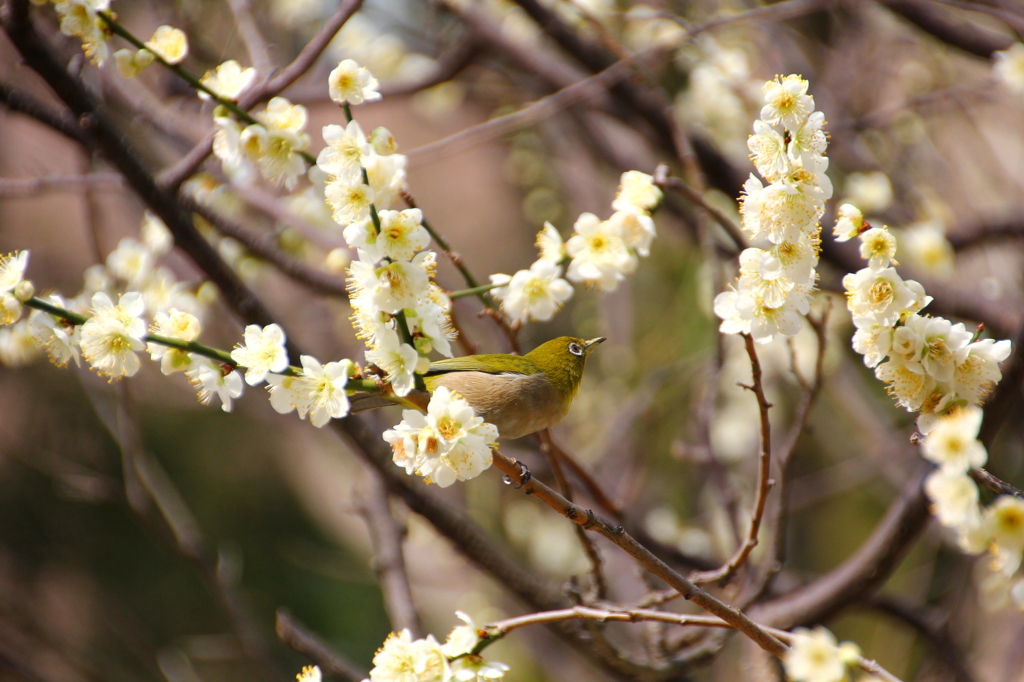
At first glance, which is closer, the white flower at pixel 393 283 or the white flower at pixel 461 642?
the white flower at pixel 393 283

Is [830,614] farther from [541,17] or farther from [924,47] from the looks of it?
[924,47]

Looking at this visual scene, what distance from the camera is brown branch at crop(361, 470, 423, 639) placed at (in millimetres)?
2543

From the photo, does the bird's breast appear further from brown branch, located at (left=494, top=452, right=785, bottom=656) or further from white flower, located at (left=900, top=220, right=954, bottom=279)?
white flower, located at (left=900, top=220, right=954, bottom=279)

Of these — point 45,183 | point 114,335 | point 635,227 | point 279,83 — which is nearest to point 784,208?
point 635,227

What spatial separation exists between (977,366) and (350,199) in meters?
1.17

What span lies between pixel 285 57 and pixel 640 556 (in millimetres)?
4490

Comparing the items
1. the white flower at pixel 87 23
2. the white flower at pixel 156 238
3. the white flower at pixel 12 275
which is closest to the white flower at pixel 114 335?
the white flower at pixel 12 275

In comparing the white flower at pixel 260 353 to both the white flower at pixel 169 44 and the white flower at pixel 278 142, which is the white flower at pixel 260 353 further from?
the white flower at pixel 169 44

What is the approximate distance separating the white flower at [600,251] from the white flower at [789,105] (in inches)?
22.1

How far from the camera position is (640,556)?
1.39 m

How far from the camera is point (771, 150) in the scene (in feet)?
4.60

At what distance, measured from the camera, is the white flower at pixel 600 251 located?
188cm

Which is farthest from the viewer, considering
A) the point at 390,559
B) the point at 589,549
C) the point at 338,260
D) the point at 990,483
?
the point at 390,559

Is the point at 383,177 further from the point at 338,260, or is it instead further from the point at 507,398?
the point at 338,260
